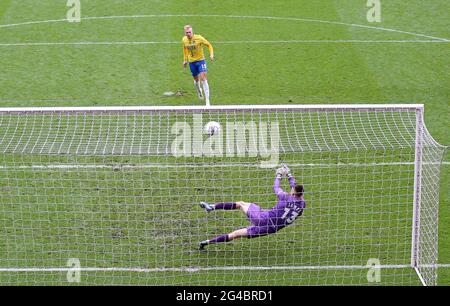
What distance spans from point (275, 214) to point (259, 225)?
0.27 m

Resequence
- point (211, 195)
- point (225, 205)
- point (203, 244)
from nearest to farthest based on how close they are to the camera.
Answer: point (203, 244)
point (225, 205)
point (211, 195)

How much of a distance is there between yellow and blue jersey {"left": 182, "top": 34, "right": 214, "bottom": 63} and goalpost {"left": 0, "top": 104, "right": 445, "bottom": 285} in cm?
139

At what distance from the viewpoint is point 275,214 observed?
11609 mm

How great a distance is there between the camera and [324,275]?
37.3 ft

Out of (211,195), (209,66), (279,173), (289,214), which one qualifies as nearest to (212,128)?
(211,195)

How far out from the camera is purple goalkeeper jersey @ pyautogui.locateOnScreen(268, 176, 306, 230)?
37.7 feet

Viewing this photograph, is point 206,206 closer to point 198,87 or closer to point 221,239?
point 221,239

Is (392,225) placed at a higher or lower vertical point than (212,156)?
lower

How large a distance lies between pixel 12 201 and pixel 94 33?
7251 mm

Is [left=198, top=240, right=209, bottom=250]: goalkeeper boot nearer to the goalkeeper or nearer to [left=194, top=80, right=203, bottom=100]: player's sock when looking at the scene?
the goalkeeper

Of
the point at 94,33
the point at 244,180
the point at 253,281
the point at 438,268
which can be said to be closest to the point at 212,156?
the point at 244,180

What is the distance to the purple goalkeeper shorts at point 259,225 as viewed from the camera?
38.2 feet

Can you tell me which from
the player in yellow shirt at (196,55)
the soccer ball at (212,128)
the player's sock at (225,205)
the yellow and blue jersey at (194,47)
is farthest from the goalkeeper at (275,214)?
the yellow and blue jersey at (194,47)

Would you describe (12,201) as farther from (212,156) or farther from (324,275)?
(324,275)
